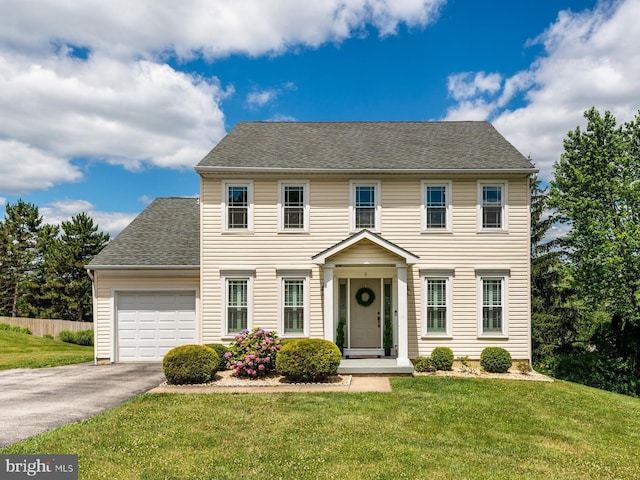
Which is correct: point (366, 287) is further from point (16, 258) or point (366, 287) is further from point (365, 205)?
point (16, 258)

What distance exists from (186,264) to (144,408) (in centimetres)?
716

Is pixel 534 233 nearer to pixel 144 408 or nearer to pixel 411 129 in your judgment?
pixel 411 129

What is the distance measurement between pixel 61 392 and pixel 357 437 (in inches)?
322

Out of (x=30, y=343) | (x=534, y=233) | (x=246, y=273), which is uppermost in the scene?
(x=534, y=233)

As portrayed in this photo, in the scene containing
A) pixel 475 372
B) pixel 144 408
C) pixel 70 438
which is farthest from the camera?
pixel 475 372

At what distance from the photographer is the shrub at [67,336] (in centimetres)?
2829

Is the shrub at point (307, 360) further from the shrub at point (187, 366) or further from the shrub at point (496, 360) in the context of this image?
the shrub at point (496, 360)

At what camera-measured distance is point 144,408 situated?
9445mm

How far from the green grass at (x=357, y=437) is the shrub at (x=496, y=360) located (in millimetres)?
2749

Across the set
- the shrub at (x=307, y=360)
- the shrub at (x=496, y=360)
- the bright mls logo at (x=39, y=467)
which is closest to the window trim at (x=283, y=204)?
the shrub at (x=307, y=360)

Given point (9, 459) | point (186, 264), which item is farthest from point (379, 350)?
point (9, 459)

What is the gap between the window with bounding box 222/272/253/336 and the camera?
1462 cm

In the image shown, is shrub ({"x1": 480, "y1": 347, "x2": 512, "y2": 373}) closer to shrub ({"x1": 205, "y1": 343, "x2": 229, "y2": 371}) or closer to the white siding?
the white siding

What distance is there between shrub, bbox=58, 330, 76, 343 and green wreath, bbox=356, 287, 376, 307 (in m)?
22.3
